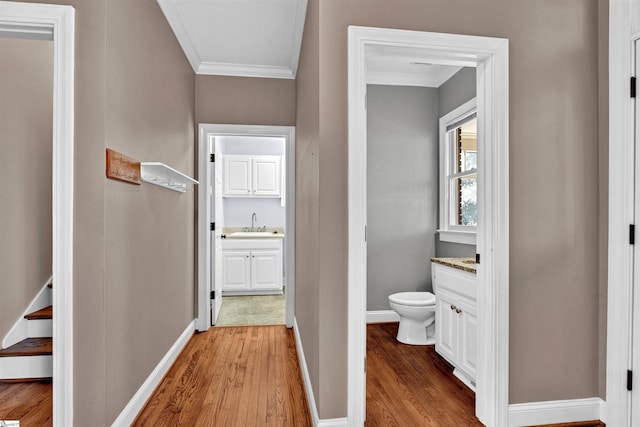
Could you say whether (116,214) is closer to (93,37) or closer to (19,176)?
(93,37)

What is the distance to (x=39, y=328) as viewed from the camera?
2553 millimetres

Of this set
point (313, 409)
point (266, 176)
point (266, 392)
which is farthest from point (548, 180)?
point (266, 176)

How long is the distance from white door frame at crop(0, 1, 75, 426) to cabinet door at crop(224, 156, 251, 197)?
13.5 ft

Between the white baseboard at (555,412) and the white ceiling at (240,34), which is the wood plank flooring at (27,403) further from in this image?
the white ceiling at (240,34)

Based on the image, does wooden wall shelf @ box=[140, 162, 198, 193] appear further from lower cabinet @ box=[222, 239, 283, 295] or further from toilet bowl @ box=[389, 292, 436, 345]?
lower cabinet @ box=[222, 239, 283, 295]

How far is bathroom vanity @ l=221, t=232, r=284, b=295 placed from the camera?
5.17 meters

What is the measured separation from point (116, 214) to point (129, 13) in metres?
1.11

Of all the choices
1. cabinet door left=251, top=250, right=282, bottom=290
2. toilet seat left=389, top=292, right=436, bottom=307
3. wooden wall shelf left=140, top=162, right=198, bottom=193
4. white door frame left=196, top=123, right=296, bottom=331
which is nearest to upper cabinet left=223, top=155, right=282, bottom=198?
cabinet door left=251, top=250, right=282, bottom=290

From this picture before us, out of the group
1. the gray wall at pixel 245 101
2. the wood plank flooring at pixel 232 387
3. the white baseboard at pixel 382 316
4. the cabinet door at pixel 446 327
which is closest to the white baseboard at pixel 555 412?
the cabinet door at pixel 446 327

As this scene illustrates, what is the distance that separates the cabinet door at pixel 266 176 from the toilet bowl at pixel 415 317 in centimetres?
319

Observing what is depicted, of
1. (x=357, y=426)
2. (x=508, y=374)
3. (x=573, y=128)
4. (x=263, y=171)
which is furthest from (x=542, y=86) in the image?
(x=263, y=171)

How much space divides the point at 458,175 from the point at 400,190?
1.98 feet

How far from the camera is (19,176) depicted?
2609mm
